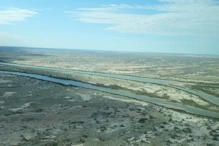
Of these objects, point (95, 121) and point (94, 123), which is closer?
point (94, 123)

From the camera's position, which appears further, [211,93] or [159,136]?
[211,93]

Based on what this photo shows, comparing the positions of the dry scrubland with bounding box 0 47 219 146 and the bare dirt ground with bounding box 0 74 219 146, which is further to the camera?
the dry scrubland with bounding box 0 47 219 146

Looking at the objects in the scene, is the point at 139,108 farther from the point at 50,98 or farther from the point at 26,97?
the point at 26,97

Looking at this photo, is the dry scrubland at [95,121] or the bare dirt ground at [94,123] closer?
the bare dirt ground at [94,123]

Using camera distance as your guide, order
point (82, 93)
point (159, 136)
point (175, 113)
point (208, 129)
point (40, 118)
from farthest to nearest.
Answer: point (82, 93) < point (175, 113) < point (40, 118) < point (208, 129) < point (159, 136)

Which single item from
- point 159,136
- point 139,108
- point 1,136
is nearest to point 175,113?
point 139,108

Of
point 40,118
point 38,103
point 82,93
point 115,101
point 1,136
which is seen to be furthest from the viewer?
point 82,93

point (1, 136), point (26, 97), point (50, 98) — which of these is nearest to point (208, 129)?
point (1, 136)
